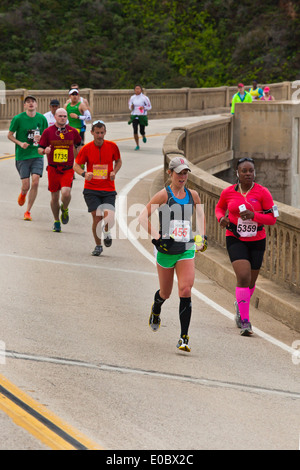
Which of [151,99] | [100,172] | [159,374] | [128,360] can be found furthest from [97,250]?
[151,99]

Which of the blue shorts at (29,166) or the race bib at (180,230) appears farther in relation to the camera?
the blue shorts at (29,166)

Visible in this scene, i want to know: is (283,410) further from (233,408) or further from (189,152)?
(189,152)

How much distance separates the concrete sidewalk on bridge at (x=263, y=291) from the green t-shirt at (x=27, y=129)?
150 inches

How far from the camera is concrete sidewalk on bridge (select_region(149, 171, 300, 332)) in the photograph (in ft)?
35.7

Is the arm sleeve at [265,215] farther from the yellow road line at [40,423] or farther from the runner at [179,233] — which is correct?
the yellow road line at [40,423]

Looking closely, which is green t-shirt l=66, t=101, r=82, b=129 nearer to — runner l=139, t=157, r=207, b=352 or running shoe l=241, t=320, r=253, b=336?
running shoe l=241, t=320, r=253, b=336

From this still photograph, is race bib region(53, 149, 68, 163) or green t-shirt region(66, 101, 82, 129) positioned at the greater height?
green t-shirt region(66, 101, 82, 129)

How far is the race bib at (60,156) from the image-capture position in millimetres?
15133

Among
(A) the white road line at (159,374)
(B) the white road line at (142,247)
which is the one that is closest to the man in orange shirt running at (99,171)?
(B) the white road line at (142,247)

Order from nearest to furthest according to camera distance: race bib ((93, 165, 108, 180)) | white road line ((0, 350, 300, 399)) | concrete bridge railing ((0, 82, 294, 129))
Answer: white road line ((0, 350, 300, 399)) → race bib ((93, 165, 108, 180)) → concrete bridge railing ((0, 82, 294, 129))

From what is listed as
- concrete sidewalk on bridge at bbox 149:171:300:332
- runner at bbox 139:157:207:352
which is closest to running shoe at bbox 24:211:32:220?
concrete sidewalk on bridge at bbox 149:171:300:332

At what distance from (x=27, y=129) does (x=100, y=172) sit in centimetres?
271

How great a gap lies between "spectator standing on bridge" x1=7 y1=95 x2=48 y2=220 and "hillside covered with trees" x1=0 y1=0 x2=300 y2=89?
1724 inches

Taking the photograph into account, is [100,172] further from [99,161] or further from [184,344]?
[184,344]
